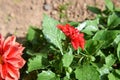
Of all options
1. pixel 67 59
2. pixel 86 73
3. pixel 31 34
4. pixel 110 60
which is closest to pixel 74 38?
pixel 67 59

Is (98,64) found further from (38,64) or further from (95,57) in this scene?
(38,64)

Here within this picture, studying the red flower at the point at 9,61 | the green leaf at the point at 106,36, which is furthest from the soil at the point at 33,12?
the red flower at the point at 9,61

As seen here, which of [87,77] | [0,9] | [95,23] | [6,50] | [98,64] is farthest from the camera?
[0,9]

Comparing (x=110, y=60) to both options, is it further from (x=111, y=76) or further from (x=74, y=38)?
(x=74, y=38)

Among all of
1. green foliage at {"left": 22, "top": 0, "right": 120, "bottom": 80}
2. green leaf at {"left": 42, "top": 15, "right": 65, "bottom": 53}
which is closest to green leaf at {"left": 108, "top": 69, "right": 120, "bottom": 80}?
green foliage at {"left": 22, "top": 0, "right": 120, "bottom": 80}

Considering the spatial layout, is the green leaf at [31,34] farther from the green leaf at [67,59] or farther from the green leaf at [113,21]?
the green leaf at [113,21]

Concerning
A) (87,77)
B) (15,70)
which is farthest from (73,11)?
(15,70)

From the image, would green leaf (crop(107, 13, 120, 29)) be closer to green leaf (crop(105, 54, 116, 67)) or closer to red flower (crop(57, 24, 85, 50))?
green leaf (crop(105, 54, 116, 67))
